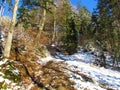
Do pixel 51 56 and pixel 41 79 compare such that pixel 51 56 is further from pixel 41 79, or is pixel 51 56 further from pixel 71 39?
pixel 41 79

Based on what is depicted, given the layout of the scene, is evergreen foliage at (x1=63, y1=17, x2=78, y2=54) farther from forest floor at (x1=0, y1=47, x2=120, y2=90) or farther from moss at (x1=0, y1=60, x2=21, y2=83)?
moss at (x1=0, y1=60, x2=21, y2=83)

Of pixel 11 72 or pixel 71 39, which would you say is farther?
pixel 71 39

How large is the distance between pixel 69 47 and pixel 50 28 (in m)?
18.1

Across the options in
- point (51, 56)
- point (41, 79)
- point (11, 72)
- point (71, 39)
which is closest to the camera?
point (11, 72)

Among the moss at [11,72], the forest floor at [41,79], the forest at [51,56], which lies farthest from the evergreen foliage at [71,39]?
the moss at [11,72]

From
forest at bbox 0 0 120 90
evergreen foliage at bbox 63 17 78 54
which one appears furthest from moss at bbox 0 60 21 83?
evergreen foliage at bbox 63 17 78 54

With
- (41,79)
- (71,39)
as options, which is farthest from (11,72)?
(71,39)

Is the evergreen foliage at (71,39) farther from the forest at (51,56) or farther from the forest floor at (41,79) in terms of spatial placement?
the forest floor at (41,79)

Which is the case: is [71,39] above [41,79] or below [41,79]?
above

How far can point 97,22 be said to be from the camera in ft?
131

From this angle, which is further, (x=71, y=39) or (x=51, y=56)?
(x=71, y=39)

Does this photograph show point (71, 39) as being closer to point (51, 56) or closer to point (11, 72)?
point (51, 56)

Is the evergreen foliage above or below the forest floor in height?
above

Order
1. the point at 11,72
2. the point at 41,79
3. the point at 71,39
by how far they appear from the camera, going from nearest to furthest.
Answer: the point at 11,72, the point at 41,79, the point at 71,39
